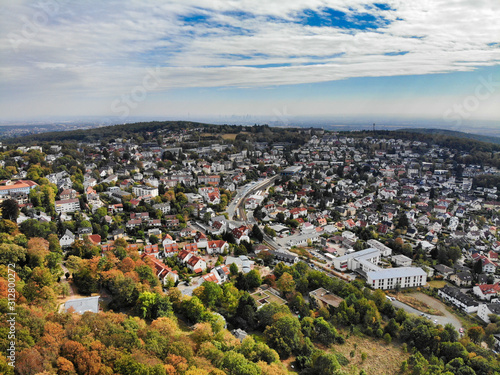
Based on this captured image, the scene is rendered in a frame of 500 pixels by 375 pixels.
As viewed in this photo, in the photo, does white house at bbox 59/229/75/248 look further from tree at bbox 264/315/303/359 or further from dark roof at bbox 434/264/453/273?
dark roof at bbox 434/264/453/273

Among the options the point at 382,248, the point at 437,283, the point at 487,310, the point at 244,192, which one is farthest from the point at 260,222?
the point at 487,310

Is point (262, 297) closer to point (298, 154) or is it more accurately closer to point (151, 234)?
point (151, 234)

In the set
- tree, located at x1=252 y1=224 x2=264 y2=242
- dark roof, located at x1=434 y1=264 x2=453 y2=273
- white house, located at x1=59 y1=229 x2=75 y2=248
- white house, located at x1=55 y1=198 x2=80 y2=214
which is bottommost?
dark roof, located at x1=434 y1=264 x2=453 y2=273

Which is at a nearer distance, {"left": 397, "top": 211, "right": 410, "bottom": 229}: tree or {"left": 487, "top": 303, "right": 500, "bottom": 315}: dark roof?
{"left": 487, "top": 303, "right": 500, "bottom": 315}: dark roof

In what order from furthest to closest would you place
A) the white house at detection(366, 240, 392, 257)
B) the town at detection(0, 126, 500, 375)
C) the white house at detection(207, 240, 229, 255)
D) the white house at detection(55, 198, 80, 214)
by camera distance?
1. the white house at detection(55, 198, 80, 214)
2. the white house at detection(366, 240, 392, 257)
3. the white house at detection(207, 240, 229, 255)
4. the town at detection(0, 126, 500, 375)

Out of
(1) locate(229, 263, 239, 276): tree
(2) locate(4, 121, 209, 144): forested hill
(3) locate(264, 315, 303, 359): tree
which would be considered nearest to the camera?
(3) locate(264, 315, 303, 359): tree

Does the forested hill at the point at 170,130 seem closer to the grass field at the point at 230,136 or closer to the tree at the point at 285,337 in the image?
the grass field at the point at 230,136

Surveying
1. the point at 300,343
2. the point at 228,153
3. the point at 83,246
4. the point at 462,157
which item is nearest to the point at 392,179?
the point at 462,157

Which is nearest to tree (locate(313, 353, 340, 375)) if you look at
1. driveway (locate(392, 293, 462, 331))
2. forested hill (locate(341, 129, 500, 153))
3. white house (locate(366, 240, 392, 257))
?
driveway (locate(392, 293, 462, 331))

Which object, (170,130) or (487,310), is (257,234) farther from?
(170,130)
